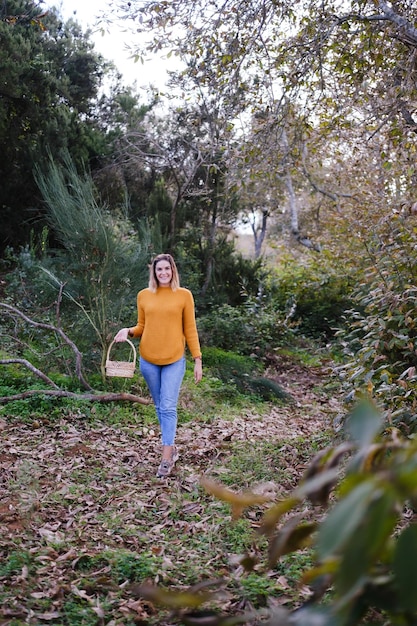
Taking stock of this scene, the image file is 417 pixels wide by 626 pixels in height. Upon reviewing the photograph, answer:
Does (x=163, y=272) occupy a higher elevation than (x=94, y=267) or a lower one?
lower

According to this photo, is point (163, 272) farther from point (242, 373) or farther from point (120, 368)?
point (242, 373)

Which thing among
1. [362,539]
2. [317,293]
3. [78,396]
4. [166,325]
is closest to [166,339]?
[166,325]

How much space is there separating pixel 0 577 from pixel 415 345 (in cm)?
338

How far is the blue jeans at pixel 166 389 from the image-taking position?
5.21 meters

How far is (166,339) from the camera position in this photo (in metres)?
5.25

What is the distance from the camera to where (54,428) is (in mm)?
6012

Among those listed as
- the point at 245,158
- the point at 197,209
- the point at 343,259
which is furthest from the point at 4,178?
the point at 245,158

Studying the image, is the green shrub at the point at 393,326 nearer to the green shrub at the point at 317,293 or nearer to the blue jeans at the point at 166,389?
the blue jeans at the point at 166,389

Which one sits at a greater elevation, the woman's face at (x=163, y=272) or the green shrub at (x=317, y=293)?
the green shrub at (x=317, y=293)

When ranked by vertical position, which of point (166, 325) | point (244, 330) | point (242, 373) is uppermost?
point (244, 330)

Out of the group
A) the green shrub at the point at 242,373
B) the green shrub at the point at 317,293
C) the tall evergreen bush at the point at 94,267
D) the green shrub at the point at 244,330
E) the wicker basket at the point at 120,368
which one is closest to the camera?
the wicker basket at the point at 120,368

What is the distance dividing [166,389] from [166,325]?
1.79ft

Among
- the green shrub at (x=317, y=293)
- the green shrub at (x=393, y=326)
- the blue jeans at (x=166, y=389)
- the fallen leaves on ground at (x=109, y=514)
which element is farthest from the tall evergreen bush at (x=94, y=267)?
the green shrub at (x=317, y=293)

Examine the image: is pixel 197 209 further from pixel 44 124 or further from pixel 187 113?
pixel 44 124
